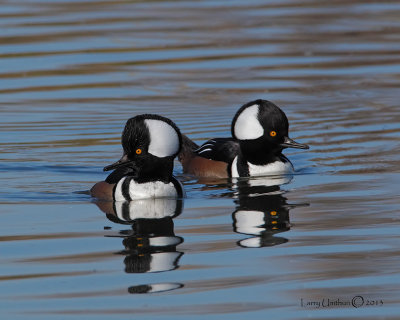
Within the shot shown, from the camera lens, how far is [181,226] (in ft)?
28.9

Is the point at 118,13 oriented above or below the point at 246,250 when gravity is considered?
above

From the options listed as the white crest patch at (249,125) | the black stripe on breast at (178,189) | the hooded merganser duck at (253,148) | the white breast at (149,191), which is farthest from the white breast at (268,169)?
the white breast at (149,191)

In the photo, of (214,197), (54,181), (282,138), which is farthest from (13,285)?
(282,138)

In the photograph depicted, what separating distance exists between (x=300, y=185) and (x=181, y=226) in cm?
254

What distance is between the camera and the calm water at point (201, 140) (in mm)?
6918

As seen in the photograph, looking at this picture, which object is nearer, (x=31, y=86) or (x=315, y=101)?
(x=315, y=101)

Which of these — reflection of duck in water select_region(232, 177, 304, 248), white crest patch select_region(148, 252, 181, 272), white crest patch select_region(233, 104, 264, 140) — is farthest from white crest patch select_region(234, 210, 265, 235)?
white crest patch select_region(233, 104, 264, 140)

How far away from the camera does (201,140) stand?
14.1 meters

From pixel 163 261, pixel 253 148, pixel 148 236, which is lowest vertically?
pixel 163 261

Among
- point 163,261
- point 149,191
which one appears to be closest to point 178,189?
point 149,191

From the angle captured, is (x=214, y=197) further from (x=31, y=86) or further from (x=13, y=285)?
(x=31, y=86)

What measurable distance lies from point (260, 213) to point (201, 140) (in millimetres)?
4700

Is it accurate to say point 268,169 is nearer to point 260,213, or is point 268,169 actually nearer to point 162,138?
point 260,213

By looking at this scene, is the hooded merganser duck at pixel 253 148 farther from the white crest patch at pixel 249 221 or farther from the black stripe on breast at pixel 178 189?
the white crest patch at pixel 249 221
